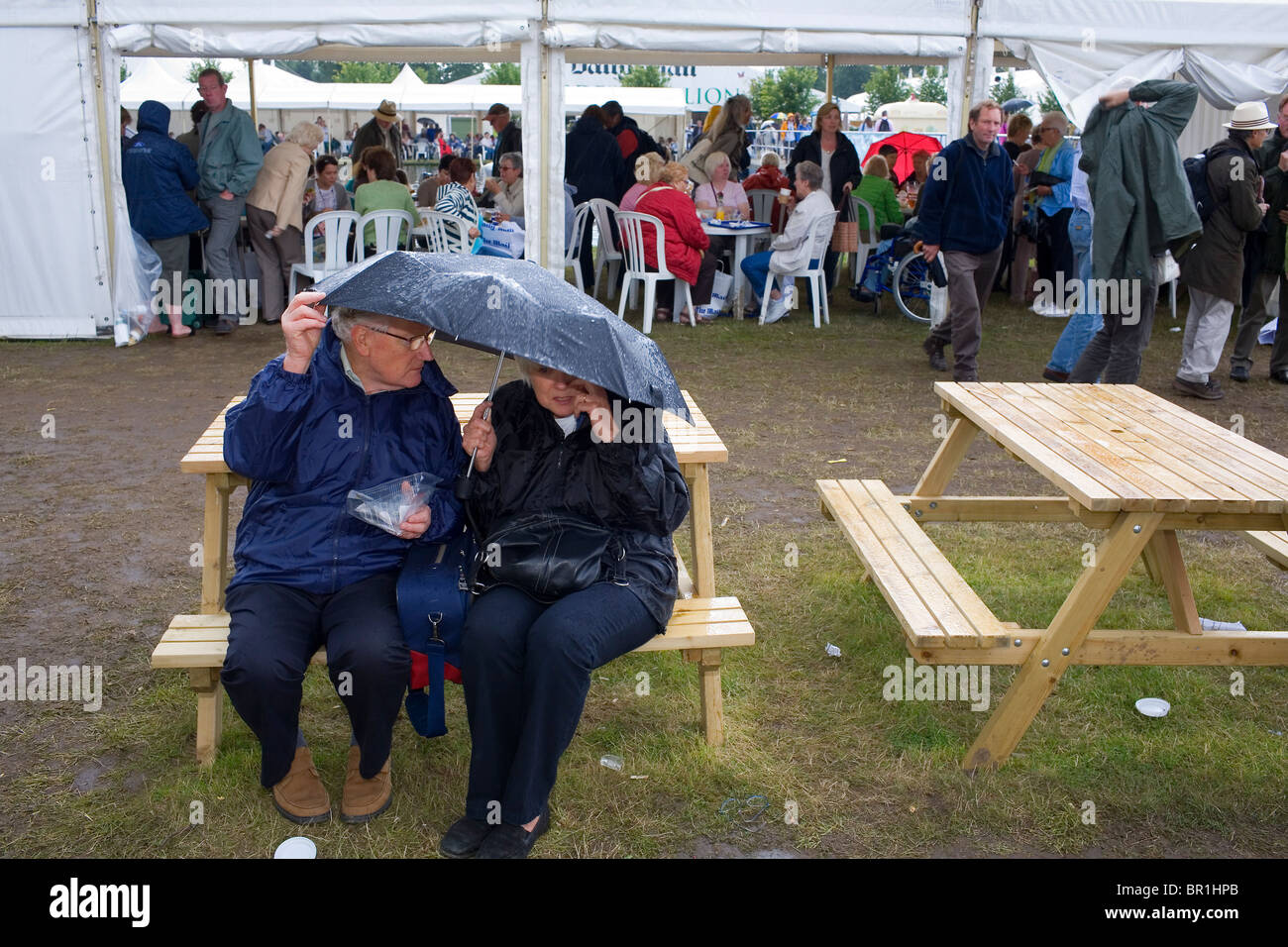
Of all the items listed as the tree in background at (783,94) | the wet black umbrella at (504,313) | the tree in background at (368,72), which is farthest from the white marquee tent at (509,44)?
the tree in background at (368,72)

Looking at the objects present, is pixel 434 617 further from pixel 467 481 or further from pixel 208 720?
pixel 208 720

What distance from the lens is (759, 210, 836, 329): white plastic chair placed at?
9953 mm

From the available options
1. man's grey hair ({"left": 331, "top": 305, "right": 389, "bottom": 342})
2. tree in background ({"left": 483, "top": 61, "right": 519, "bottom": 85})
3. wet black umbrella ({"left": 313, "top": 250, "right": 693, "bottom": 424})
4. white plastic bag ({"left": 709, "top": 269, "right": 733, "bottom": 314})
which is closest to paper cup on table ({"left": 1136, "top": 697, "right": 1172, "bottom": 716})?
wet black umbrella ({"left": 313, "top": 250, "right": 693, "bottom": 424})

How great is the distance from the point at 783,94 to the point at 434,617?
48520mm

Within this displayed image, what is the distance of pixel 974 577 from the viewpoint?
14.4 ft

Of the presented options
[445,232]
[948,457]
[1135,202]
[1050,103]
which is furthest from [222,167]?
[1050,103]

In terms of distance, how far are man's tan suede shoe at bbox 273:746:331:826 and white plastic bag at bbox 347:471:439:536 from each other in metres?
0.59

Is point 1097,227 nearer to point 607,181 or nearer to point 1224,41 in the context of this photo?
point 1224,41

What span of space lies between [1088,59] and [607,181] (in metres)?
4.27

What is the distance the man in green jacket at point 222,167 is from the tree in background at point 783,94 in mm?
39556

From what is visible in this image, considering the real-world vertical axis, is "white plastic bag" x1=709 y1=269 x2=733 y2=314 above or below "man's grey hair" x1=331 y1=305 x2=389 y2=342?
below

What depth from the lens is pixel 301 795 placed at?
2.84 meters

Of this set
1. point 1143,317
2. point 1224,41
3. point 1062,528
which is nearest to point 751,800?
point 1062,528

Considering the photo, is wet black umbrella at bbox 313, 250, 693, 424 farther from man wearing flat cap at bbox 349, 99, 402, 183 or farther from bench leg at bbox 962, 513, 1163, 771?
man wearing flat cap at bbox 349, 99, 402, 183
